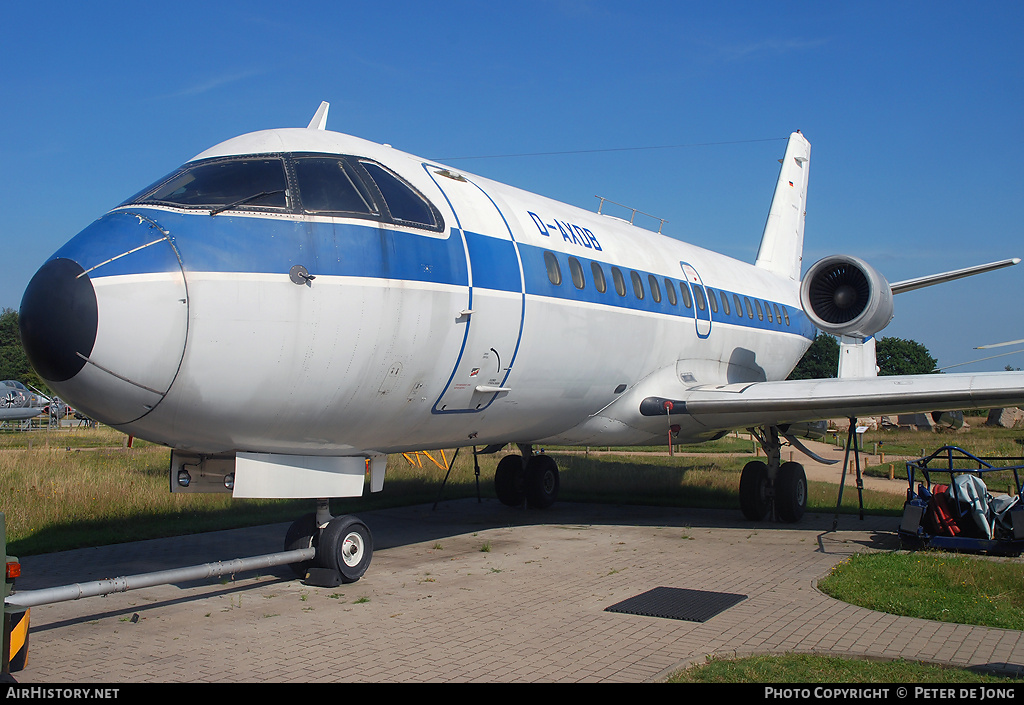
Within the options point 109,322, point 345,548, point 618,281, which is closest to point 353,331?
point 109,322

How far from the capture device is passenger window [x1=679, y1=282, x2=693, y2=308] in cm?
1239

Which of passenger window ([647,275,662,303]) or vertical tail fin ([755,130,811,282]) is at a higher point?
vertical tail fin ([755,130,811,282])

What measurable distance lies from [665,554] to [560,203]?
4731 millimetres

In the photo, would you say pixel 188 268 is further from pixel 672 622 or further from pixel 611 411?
pixel 611 411

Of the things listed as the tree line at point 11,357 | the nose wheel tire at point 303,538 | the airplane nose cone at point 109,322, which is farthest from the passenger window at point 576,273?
the tree line at point 11,357

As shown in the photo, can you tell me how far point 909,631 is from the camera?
Result: 6.59 meters

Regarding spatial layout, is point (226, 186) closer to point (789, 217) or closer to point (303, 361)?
point (303, 361)

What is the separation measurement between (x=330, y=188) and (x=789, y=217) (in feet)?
50.0

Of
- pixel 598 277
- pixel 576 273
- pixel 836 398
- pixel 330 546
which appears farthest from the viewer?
pixel 836 398

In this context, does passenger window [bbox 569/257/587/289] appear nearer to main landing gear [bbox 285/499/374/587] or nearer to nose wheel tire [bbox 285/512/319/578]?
main landing gear [bbox 285/499/374/587]

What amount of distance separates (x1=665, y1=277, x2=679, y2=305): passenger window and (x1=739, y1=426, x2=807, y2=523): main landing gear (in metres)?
3.08

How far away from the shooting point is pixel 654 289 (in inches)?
455

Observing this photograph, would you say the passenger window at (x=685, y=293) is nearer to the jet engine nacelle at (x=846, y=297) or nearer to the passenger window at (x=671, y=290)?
the passenger window at (x=671, y=290)

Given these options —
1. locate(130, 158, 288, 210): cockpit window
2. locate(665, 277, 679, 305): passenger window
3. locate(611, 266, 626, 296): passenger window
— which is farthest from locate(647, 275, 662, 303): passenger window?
locate(130, 158, 288, 210): cockpit window
